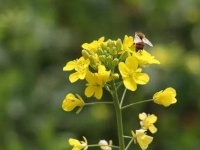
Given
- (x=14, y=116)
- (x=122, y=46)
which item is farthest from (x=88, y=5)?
(x=122, y=46)

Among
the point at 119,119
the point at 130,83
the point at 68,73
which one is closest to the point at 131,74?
the point at 130,83

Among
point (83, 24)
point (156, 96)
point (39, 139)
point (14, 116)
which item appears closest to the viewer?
point (156, 96)

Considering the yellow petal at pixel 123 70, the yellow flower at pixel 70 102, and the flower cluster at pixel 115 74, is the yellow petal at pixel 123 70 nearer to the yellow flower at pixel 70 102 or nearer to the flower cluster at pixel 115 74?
the flower cluster at pixel 115 74

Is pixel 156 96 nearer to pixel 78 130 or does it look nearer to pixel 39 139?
pixel 39 139

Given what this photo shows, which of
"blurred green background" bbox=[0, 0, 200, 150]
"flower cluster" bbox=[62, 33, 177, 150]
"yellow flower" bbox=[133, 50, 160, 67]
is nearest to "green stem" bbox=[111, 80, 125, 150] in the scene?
"flower cluster" bbox=[62, 33, 177, 150]

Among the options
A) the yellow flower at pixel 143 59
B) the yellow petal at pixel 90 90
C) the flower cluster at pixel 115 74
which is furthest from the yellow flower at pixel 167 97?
the yellow petal at pixel 90 90

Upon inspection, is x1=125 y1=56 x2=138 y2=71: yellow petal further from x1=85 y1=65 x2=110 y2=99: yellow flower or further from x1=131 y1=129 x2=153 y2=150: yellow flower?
x1=131 y1=129 x2=153 y2=150: yellow flower
